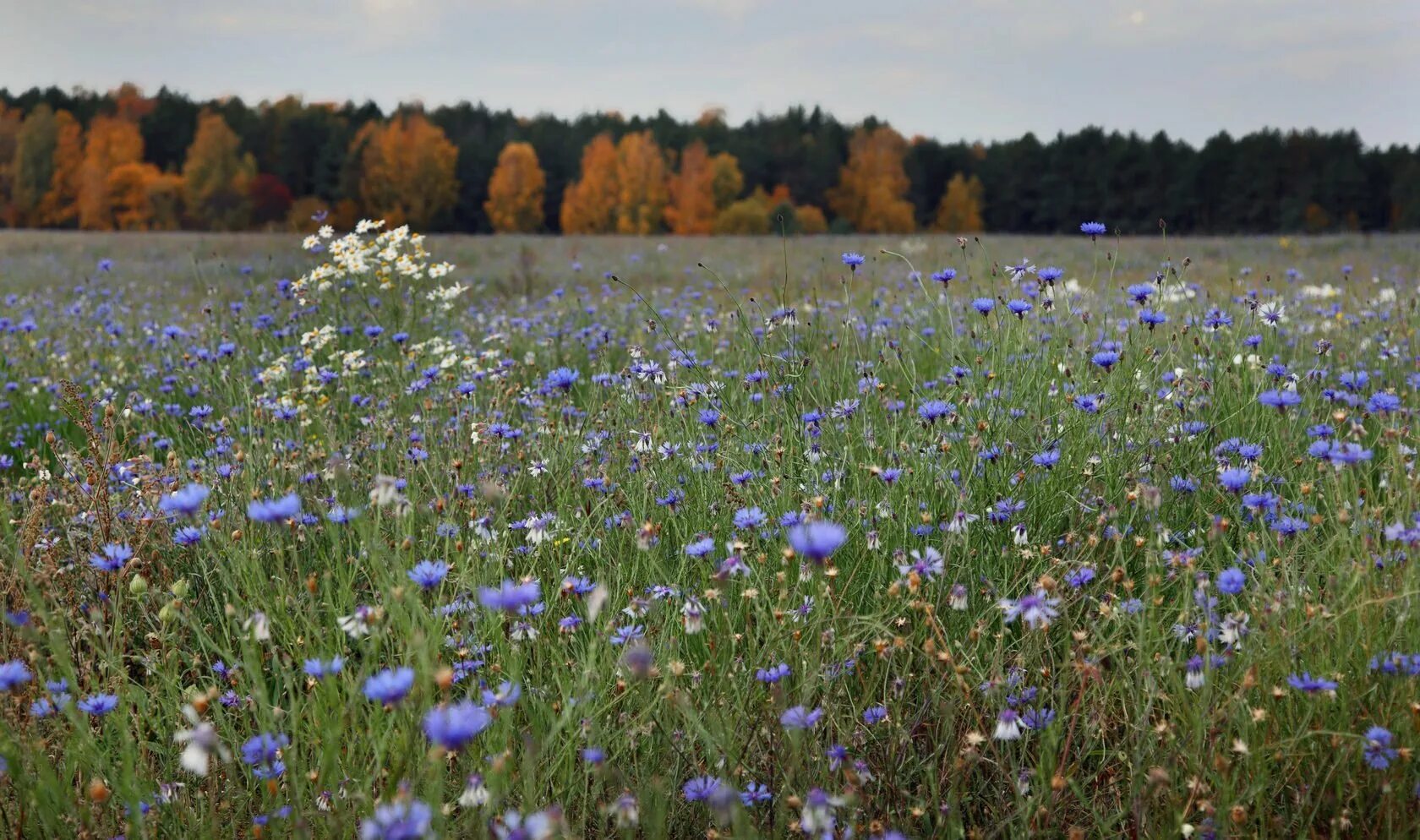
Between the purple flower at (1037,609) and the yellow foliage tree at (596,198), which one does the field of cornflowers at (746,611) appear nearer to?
the purple flower at (1037,609)

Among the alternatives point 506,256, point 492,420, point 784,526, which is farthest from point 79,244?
point 784,526

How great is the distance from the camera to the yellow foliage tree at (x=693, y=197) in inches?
1816

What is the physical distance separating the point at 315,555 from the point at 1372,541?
265cm

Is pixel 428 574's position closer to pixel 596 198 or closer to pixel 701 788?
pixel 701 788

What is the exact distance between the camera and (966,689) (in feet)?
5.88

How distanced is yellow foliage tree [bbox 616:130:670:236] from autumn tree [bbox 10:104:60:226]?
1010 inches

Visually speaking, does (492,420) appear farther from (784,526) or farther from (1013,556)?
(1013,556)

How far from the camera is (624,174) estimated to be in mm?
47031

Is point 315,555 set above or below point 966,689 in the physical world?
below

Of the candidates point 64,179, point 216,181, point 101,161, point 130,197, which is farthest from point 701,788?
point 64,179

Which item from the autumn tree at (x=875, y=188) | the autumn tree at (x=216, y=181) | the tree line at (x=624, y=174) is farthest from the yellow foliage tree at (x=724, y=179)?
the autumn tree at (x=216, y=181)

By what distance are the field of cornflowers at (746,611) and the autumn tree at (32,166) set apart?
5031cm

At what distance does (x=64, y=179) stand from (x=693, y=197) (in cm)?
2858

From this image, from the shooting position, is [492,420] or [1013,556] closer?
[1013,556]
